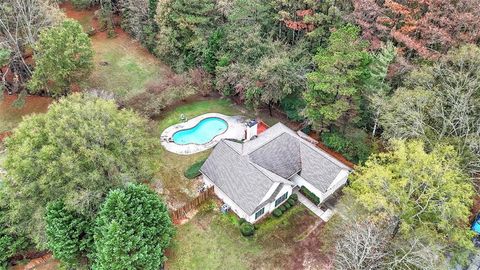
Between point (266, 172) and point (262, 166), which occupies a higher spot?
point (266, 172)

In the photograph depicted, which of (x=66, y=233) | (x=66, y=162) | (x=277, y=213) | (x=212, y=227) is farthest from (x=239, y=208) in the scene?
(x=66, y=162)

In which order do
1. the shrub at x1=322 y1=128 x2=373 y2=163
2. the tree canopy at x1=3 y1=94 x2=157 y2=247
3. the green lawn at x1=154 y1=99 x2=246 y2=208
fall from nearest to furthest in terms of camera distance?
the tree canopy at x1=3 y1=94 x2=157 y2=247
the green lawn at x1=154 y1=99 x2=246 y2=208
the shrub at x1=322 y1=128 x2=373 y2=163

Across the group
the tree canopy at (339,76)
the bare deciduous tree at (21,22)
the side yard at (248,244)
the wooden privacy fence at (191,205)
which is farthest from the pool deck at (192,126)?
the bare deciduous tree at (21,22)

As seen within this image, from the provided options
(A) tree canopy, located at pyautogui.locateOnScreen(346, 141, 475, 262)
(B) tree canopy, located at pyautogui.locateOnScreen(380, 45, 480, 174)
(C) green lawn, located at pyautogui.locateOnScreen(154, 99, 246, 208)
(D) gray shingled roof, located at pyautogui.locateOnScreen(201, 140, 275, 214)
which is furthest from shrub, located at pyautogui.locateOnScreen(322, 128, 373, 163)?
(C) green lawn, located at pyautogui.locateOnScreen(154, 99, 246, 208)

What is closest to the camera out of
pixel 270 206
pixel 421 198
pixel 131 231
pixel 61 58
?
pixel 421 198

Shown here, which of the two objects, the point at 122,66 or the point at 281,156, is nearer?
the point at 281,156

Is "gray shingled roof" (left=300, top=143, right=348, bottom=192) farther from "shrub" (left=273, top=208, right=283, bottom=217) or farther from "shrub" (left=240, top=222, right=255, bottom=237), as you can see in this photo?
"shrub" (left=240, top=222, right=255, bottom=237)

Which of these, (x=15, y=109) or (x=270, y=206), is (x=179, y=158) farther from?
(x=15, y=109)
